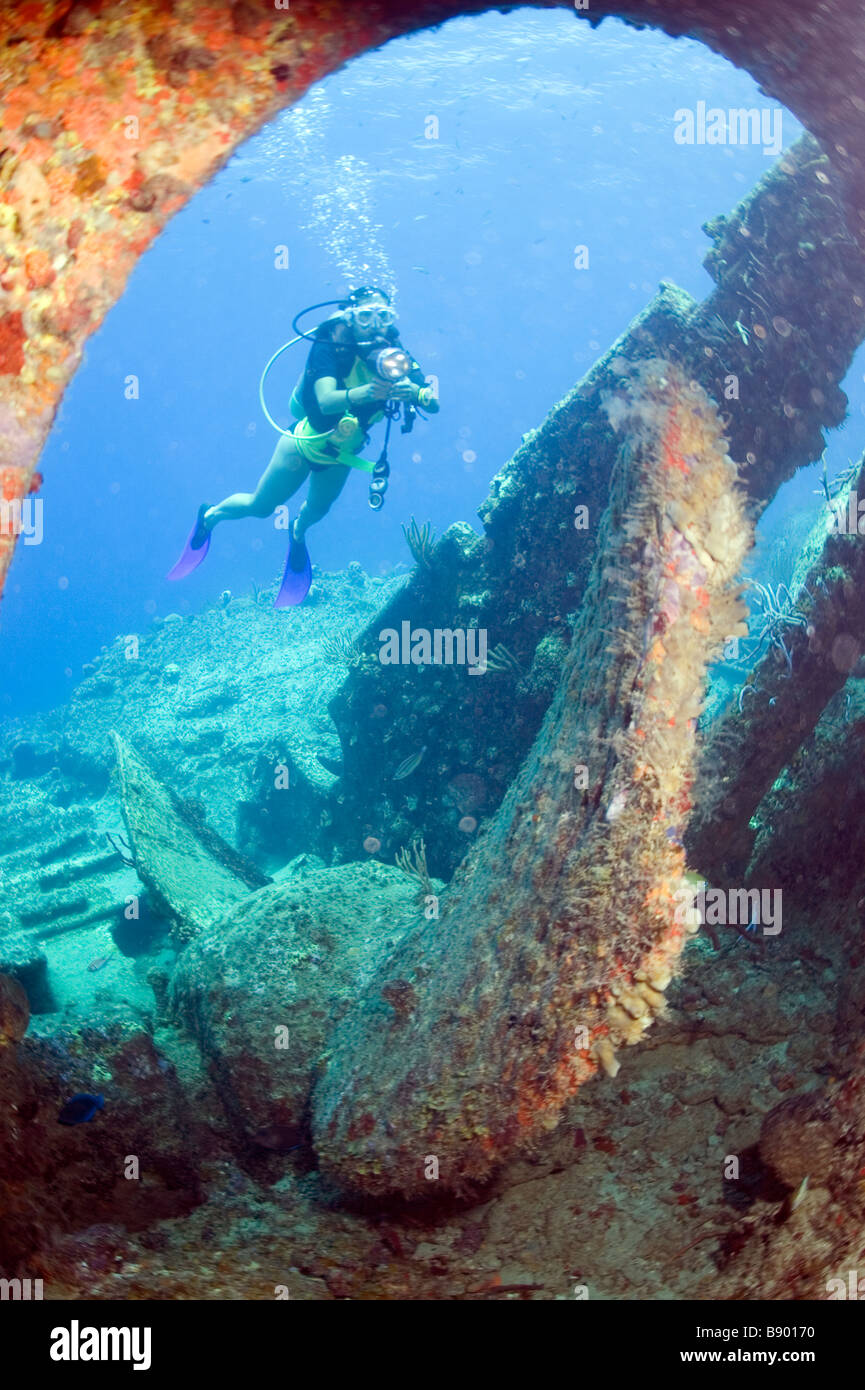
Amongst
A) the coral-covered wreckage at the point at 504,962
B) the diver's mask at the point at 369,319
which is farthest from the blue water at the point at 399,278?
the diver's mask at the point at 369,319

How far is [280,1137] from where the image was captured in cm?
344

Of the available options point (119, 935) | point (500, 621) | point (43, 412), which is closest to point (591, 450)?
point (500, 621)

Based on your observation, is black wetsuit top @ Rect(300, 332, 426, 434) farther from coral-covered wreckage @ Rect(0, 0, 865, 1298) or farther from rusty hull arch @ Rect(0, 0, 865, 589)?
rusty hull arch @ Rect(0, 0, 865, 589)

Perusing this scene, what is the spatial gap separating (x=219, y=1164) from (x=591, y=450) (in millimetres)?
6811

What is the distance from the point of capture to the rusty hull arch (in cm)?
168

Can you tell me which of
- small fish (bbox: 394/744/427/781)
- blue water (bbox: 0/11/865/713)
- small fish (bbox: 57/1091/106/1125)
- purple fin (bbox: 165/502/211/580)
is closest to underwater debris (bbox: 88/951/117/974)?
small fish (bbox: 394/744/427/781)

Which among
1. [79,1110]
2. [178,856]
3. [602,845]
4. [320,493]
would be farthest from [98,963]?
[602,845]

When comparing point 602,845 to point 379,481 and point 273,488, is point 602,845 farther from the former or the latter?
point 273,488

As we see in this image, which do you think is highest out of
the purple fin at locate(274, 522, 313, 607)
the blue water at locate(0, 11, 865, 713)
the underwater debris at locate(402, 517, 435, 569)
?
the blue water at locate(0, 11, 865, 713)

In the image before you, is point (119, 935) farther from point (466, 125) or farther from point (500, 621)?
point (466, 125)

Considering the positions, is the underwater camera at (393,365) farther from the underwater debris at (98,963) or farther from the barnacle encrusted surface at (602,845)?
the underwater debris at (98,963)

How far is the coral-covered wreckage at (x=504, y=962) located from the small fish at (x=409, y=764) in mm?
2916

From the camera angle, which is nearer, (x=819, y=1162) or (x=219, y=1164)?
(x=819, y=1162)

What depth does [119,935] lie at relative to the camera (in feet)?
26.5
